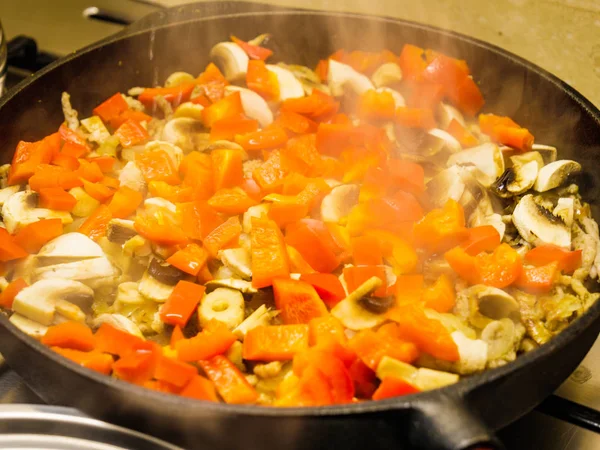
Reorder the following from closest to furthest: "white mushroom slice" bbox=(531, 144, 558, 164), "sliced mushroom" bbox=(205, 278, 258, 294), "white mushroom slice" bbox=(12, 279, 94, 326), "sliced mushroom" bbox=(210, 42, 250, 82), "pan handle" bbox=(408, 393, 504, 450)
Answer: "pan handle" bbox=(408, 393, 504, 450) → "white mushroom slice" bbox=(12, 279, 94, 326) → "sliced mushroom" bbox=(205, 278, 258, 294) → "white mushroom slice" bbox=(531, 144, 558, 164) → "sliced mushroom" bbox=(210, 42, 250, 82)

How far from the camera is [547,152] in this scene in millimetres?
2045

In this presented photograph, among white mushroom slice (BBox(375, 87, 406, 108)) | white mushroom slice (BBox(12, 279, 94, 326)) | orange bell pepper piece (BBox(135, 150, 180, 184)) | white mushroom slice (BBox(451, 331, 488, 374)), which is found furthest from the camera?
white mushroom slice (BBox(375, 87, 406, 108))

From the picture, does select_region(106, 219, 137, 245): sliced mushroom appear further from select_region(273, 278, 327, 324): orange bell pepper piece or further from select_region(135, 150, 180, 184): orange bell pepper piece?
select_region(273, 278, 327, 324): orange bell pepper piece

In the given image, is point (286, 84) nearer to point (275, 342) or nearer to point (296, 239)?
point (296, 239)

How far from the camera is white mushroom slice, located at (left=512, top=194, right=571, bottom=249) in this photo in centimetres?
174

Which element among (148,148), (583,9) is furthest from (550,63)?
(148,148)

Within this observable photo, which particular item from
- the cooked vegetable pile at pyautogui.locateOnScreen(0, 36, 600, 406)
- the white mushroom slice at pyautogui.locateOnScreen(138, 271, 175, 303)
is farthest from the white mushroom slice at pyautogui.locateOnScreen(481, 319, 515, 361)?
the white mushroom slice at pyautogui.locateOnScreen(138, 271, 175, 303)

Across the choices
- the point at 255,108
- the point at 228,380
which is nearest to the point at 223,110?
the point at 255,108

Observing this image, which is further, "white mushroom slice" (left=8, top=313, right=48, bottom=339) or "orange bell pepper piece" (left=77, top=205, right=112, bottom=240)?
"orange bell pepper piece" (left=77, top=205, right=112, bottom=240)

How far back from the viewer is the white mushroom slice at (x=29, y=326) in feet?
4.83

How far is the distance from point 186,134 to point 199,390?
1.10 m

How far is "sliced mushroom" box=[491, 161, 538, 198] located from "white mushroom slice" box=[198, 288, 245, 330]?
93cm

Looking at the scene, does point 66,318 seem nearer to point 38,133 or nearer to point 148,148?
point 148,148

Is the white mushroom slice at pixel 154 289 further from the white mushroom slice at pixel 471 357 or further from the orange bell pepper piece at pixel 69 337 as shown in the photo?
the white mushroom slice at pixel 471 357
